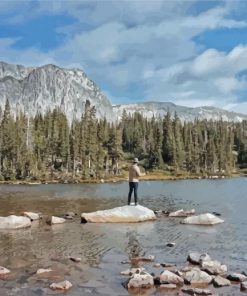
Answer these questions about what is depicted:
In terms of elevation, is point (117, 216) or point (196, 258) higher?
point (117, 216)

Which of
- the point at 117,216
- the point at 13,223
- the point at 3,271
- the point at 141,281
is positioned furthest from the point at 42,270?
the point at 117,216

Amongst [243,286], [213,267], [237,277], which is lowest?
[243,286]

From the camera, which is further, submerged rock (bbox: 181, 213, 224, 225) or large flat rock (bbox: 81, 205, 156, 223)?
large flat rock (bbox: 81, 205, 156, 223)

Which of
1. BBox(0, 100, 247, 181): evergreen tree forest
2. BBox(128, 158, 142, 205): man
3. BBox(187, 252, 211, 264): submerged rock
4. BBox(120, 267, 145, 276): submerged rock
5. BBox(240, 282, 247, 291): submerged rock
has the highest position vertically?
BBox(0, 100, 247, 181): evergreen tree forest

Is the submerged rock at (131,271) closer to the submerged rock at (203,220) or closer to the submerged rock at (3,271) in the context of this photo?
the submerged rock at (3,271)

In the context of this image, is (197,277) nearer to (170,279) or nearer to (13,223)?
(170,279)

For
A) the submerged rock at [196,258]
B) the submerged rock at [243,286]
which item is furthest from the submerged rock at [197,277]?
the submerged rock at [196,258]

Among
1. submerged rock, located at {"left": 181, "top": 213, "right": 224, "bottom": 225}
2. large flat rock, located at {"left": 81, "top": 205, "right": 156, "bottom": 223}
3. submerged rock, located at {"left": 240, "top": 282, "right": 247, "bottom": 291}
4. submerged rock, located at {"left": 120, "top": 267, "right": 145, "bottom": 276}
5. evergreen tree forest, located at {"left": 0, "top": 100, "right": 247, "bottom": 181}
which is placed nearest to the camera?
submerged rock, located at {"left": 240, "top": 282, "right": 247, "bottom": 291}

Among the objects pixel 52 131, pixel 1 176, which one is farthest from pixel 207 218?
pixel 52 131

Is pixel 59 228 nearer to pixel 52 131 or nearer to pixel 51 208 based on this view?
pixel 51 208

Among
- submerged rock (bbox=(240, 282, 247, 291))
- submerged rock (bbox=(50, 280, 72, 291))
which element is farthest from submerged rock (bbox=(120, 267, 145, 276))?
submerged rock (bbox=(240, 282, 247, 291))

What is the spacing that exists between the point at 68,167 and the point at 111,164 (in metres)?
18.1

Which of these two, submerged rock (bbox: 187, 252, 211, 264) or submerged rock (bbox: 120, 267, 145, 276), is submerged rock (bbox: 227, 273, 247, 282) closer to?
submerged rock (bbox: 187, 252, 211, 264)

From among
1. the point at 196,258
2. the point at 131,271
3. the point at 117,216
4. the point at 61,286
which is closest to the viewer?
the point at 61,286
